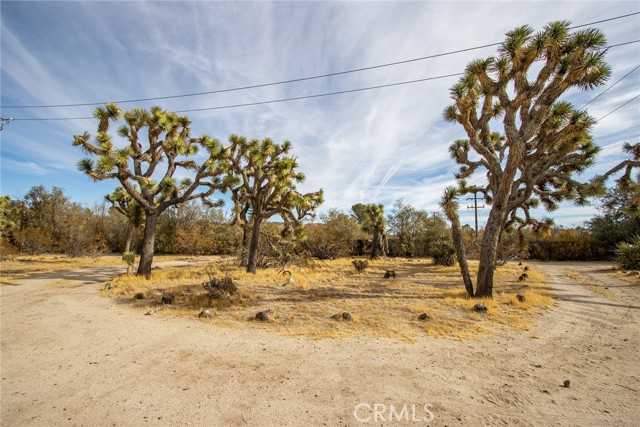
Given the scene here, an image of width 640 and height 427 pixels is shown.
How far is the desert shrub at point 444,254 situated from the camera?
18641 mm

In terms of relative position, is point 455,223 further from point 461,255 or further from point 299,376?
point 299,376

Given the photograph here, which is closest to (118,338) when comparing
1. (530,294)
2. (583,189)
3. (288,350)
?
(288,350)

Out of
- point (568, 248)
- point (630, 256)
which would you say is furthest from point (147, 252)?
point (568, 248)

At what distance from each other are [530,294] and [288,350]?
8.20 m

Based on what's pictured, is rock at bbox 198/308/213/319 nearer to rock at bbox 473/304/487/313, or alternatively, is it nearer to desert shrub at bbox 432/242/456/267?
rock at bbox 473/304/487/313

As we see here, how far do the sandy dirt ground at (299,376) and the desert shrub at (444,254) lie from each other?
12.8 m

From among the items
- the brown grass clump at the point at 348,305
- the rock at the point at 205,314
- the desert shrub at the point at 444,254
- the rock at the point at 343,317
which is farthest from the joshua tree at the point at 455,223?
the desert shrub at the point at 444,254

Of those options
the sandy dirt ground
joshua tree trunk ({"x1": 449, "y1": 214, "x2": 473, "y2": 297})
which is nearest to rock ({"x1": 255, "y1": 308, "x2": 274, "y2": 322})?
the sandy dirt ground

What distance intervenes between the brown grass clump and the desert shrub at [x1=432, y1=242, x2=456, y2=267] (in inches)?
289

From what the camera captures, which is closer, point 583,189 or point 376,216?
point 583,189

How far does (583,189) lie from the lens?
984 centimetres

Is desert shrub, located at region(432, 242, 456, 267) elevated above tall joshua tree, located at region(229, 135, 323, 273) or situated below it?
below

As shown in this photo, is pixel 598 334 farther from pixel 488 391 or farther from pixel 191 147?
pixel 191 147

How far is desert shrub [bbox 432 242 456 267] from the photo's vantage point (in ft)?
61.2
